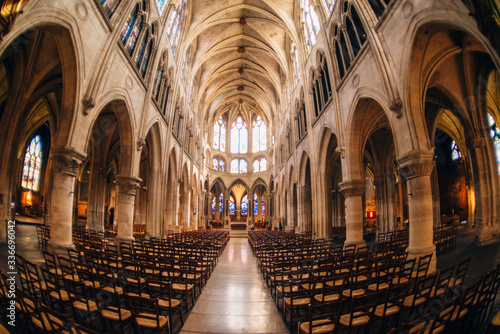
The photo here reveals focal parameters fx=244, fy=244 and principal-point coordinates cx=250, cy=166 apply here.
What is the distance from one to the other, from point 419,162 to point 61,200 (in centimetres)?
1194

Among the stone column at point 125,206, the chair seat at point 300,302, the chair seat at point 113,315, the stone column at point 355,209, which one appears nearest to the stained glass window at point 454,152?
the stone column at point 355,209

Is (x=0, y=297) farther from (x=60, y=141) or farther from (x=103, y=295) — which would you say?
(x=60, y=141)

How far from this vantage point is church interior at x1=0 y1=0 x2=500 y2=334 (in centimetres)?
420

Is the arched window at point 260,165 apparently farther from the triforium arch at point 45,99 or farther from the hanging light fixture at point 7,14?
the hanging light fixture at point 7,14

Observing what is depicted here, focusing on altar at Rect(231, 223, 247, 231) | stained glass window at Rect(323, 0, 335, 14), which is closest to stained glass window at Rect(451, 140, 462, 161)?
stained glass window at Rect(323, 0, 335, 14)

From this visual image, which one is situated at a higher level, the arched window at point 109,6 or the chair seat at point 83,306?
the arched window at point 109,6

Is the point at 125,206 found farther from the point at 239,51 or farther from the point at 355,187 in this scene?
the point at 239,51

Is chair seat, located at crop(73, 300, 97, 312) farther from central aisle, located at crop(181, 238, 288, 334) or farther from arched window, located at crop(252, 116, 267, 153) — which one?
arched window, located at crop(252, 116, 267, 153)

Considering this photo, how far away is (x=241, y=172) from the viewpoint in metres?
44.8

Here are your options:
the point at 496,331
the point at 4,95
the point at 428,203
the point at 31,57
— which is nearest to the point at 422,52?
the point at 428,203

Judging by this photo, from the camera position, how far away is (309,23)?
19.2 m

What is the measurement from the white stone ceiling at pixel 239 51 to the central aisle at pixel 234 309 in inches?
787

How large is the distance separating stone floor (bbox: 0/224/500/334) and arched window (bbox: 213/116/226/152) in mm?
34540

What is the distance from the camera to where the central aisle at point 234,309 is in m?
4.24
